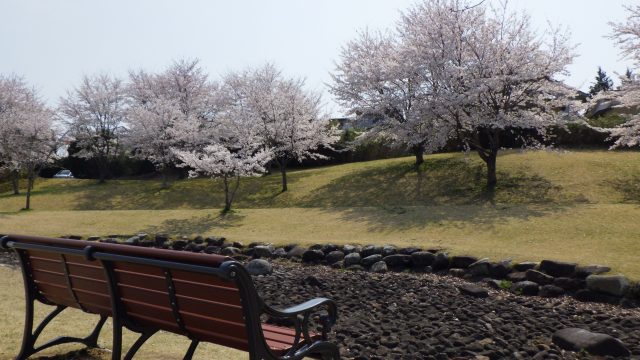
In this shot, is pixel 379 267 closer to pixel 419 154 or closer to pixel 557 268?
pixel 557 268

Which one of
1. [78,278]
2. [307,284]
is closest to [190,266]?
[78,278]

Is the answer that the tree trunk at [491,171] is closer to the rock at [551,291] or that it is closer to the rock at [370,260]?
the rock at [370,260]

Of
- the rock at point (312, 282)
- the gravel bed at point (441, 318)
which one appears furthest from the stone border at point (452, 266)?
the rock at point (312, 282)

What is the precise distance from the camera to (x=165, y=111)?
1383 inches

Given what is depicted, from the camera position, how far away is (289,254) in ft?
43.8

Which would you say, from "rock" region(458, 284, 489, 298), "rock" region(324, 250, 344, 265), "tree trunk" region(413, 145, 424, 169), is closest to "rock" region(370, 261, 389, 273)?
"rock" region(324, 250, 344, 265)

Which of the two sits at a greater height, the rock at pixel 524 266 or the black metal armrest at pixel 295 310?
the black metal armrest at pixel 295 310

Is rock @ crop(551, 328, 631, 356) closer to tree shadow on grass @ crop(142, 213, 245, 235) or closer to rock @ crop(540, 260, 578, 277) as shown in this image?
rock @ crop(540, 260, 578, 277)

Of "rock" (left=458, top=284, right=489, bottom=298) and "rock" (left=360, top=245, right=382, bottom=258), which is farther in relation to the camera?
"rock" (left=360, top=245, right=382, bottom=258)

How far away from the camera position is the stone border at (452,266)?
29.1ft

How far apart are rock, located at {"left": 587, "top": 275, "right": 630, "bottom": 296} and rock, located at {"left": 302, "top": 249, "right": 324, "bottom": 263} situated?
5801mm

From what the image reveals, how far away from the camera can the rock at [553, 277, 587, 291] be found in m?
9.17

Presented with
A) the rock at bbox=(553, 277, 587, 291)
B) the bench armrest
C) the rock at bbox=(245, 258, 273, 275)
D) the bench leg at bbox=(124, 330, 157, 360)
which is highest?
the bench armrest

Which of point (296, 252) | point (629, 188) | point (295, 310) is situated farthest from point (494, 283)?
point (629, 188)
